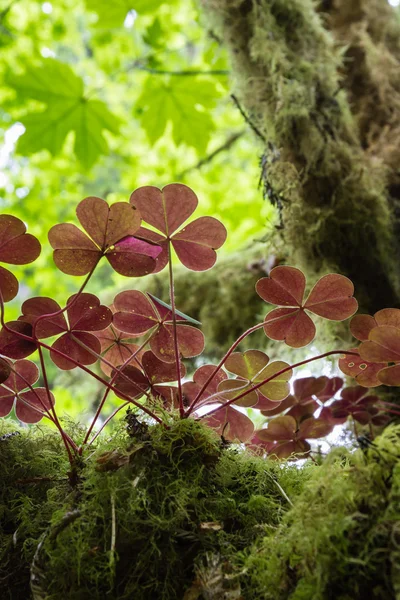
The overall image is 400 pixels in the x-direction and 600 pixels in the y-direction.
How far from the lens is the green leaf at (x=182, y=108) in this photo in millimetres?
2625

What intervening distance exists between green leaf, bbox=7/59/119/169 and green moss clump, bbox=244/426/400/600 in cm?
241

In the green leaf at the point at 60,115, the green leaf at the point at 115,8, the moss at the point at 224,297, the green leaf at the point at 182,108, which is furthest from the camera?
the green leaf at the point at 182,108

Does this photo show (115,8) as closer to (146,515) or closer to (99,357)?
(99,357)

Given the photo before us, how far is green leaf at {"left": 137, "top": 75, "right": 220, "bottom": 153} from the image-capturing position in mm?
2625

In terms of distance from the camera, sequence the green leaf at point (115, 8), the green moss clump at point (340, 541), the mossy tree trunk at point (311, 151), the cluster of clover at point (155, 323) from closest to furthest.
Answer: the green moss clump at point (340, 541) < the cluster of clover at point (155, 323) < the mossy tree trunk at point (311, 151) < the green leaf at point (115, 8)

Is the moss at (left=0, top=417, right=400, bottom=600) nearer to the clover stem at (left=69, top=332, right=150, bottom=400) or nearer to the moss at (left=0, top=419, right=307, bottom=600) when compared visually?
the moss at (left=0, top=419, right=307, bottom=600)

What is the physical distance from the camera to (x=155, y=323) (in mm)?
915

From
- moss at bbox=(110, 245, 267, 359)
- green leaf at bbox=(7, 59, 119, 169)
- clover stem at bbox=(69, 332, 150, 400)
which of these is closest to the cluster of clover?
clover stem at bbox=(69, 332, 150, 400)

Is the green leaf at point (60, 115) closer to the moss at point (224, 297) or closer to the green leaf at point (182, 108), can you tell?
the green leaf at point (182, 108)

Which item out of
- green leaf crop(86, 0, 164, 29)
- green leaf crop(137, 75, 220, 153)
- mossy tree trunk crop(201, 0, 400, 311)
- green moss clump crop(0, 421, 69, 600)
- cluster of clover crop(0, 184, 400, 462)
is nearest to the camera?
green moss clump crop(0, 421, 69, 600)

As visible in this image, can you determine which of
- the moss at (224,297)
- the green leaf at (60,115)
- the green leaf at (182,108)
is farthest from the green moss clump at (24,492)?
the green leaf at (182,108)

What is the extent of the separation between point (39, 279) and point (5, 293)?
4936 mm

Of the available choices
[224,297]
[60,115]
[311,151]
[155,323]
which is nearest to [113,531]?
[155,323]

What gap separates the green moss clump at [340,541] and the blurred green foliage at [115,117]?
0.89 metres
